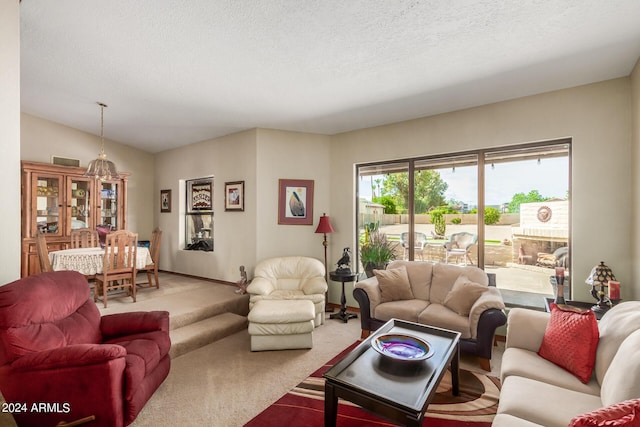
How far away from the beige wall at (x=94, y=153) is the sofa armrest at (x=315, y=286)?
13.8 feet

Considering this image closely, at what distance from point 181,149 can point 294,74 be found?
384cm

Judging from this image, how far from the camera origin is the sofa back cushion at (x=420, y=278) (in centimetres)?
352

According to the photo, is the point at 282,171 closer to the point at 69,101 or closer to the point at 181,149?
the point at 181,149

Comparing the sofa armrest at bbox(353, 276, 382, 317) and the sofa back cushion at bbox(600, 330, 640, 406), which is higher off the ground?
the sofa back cushion at bbox(600, 330, 640, 406)

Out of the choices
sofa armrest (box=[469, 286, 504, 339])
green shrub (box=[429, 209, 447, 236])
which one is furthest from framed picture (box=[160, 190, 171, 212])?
sofa armrest (box=[469, 286, 504, 339])

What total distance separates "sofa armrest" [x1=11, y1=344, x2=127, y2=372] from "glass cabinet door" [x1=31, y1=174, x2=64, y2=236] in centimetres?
389

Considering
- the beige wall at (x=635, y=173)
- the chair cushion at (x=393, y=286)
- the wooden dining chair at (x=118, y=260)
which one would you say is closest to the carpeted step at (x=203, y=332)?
the wooden dining chair at (x=118, y=260)

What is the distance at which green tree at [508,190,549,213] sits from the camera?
3.42 meters

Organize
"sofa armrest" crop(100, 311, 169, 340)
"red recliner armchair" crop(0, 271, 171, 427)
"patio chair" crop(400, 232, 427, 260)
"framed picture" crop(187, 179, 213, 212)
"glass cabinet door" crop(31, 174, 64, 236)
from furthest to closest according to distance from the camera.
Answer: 1. "framed picture" crop(187, 179, 213, 212)
2. "glass cabinet door" crop(31, 174, 64, 236)
3. "patio chair" crop(400, 232, 427, 260)
4. "sofa armrest" crop(100, 311, 169, 340)
5. "red recliner armchair" crop(0, 271, 171, 427)

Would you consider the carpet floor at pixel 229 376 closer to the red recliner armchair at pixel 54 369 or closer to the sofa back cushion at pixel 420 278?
the red recliner armchair at pixel 54 369

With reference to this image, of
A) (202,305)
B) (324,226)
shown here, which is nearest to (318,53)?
(324,226)

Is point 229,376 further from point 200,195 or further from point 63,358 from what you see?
point 200,195

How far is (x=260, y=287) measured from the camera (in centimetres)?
368

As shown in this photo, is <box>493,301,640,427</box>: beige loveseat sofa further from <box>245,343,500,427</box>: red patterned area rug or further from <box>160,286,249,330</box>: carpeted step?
<box>160,286,249,330</box>: carpeted step
